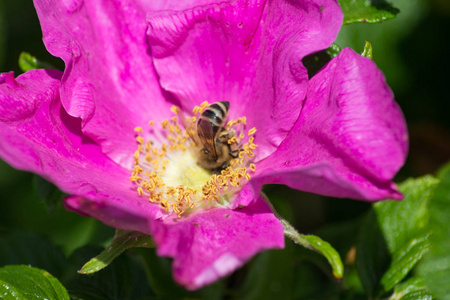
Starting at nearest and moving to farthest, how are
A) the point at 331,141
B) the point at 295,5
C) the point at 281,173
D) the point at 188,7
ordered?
the point at 281,173 → the point at 331,141 → the point at 295,5 → the point at 188,7

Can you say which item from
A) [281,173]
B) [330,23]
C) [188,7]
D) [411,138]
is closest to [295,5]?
[330,23]

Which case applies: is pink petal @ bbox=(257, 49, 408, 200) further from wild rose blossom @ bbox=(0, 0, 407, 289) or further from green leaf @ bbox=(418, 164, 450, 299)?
green leaf @ bbox=(418, 164, 450, 299)

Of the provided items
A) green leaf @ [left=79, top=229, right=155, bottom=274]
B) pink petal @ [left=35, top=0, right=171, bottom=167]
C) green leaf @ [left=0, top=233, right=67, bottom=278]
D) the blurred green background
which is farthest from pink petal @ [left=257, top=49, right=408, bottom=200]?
green leaf @ [left=0, top=233, right=67, bottom=278]

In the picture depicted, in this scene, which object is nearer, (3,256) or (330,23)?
(330,23)

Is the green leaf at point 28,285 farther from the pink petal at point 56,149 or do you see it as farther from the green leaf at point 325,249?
the green leaf at point 325,249

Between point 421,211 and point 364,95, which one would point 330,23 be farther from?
point 421,211

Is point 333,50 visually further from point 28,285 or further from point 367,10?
point 28,285

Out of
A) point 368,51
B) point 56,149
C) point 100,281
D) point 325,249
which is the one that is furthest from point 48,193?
point 368,51
